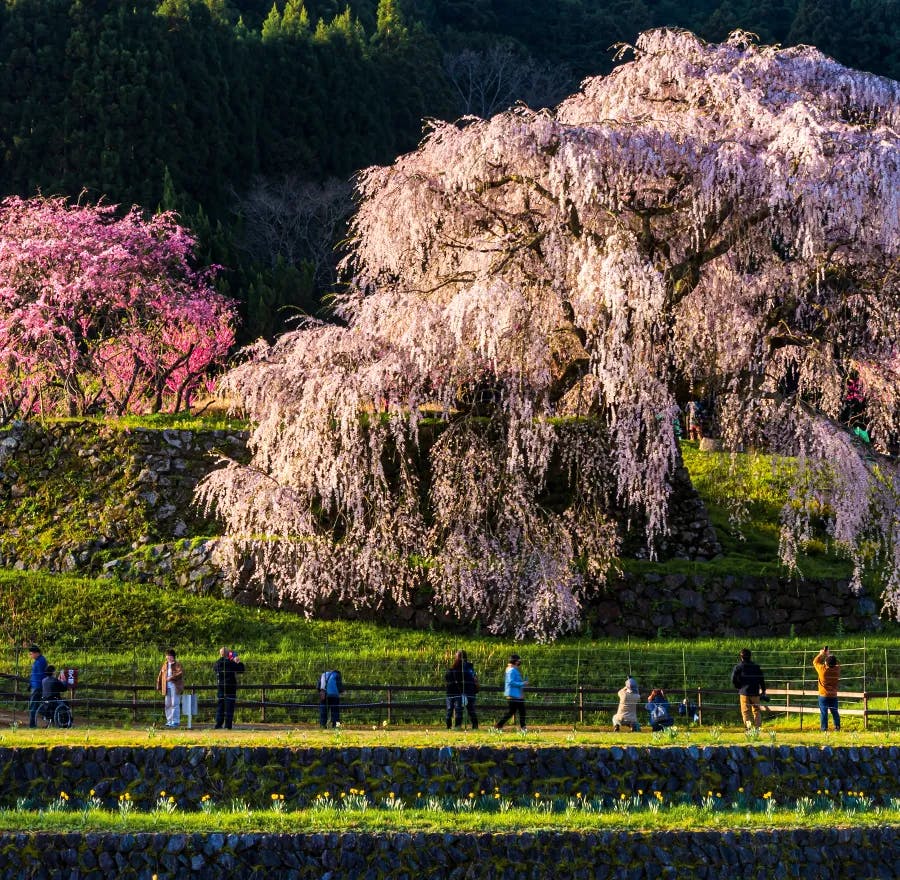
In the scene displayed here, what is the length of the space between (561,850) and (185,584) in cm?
1616

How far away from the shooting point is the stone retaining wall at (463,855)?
17.0 m

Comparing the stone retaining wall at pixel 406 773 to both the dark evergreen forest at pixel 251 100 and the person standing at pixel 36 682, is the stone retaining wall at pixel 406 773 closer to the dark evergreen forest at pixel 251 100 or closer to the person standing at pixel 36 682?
the person standing at pixel 36 682

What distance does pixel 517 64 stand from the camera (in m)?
82.2

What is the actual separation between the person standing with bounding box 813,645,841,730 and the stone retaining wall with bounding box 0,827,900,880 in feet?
16.5

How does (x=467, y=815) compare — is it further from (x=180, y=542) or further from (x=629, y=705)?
(x=180, y=542)

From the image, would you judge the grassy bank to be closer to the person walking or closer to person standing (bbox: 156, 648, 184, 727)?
the person walking

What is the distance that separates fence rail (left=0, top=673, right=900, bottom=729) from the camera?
81.9 ft

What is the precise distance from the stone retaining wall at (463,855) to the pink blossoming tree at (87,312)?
78.0 ft

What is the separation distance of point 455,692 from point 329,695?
6.91 feet

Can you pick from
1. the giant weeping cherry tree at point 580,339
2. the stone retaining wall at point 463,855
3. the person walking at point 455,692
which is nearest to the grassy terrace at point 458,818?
the stone retaining wall at point 463,855

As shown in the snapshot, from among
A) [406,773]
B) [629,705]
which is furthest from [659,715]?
[406,773]

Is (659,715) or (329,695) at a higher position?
(329,695)

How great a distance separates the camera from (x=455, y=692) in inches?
946

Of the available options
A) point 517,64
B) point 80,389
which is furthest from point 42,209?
point 517,64
